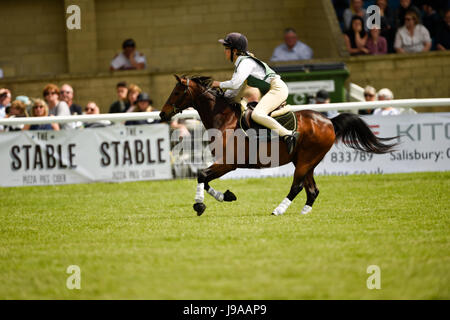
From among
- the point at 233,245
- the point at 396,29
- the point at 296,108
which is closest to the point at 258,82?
the point at 233,245

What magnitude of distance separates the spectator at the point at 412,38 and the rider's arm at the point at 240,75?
9.45 m

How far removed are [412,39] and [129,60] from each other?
6940 mm

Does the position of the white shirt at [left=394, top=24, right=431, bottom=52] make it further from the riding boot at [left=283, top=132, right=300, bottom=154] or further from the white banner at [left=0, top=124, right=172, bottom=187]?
the riding boot at [left=283, top=132, right=300, bottom=154]

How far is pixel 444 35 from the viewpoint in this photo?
18.5 m

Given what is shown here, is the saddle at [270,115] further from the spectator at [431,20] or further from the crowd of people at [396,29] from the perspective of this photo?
the spectator at [431,20]

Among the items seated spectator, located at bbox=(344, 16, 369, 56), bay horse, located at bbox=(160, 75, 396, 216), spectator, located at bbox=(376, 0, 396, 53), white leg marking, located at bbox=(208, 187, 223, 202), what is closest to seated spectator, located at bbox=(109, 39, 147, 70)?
seated spectator, located at bbox=(344, 16, 369, 56)

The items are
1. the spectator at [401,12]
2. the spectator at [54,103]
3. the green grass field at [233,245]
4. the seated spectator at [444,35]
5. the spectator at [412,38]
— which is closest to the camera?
the green grass field at [233,245]

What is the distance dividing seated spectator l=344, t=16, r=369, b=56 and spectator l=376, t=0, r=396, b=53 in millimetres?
486

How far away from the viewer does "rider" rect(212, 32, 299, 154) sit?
9.66m

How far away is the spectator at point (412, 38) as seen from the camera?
18.1 m

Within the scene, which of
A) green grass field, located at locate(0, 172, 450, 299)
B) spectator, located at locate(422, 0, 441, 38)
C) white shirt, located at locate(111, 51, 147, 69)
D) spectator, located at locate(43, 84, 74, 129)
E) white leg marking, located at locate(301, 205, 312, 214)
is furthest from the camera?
white shirt, located at locate(111, 51, 147, 69)

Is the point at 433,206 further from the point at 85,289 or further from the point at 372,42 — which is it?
the point at 372,42

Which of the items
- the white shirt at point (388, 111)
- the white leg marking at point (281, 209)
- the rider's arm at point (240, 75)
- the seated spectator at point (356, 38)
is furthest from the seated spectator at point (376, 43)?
the white leg marking at point (281, 209)

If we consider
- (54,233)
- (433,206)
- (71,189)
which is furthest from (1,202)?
(433,206)
